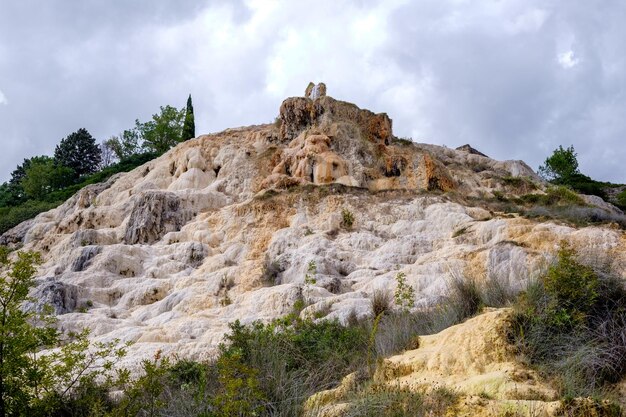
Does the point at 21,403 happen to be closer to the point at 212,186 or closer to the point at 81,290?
the point at 81,290

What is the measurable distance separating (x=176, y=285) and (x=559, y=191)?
18.9 meters

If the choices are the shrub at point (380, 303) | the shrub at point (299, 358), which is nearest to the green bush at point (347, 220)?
the shrub at point (380, 303)

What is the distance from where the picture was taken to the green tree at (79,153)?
2557 inches

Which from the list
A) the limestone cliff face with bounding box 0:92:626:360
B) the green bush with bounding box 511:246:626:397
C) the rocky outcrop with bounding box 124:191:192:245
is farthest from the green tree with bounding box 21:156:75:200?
the green bush with bounding box 511:246:626:397

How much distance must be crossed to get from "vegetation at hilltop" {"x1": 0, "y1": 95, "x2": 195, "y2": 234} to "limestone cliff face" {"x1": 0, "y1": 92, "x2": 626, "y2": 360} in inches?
575

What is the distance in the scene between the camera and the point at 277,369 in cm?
744

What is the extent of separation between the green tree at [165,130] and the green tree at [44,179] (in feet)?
31.7

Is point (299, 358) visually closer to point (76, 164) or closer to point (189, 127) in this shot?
point (189, 127)

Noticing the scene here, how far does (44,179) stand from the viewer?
182 ft

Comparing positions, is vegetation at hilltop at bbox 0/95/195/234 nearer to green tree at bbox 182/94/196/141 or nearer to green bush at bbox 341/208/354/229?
green tree at bbox 182/94/196/141

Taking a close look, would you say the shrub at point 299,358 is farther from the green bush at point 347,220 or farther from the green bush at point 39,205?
the green bush at point 39,205

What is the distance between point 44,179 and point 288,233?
41.2 m

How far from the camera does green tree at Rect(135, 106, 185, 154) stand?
54.1 meters

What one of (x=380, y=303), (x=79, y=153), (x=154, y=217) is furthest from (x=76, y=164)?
(x=380, y=303)
